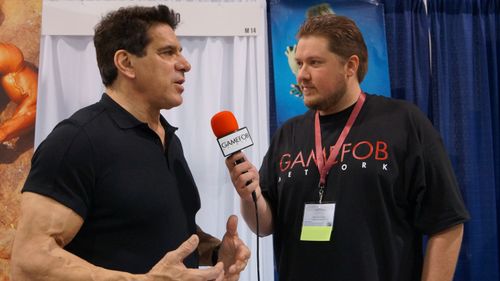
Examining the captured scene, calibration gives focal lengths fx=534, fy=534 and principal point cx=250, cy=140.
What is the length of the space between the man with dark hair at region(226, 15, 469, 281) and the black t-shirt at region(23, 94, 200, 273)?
32cm

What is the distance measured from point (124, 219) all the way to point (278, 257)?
2.90 ft

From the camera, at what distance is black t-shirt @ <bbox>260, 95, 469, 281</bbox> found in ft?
6.35

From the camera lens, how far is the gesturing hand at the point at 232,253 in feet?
5.64

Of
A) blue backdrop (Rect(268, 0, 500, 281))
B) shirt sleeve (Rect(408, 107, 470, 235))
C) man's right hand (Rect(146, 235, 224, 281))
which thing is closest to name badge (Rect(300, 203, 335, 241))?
shirt sleeve (Rect(408, 107, 470, 235))

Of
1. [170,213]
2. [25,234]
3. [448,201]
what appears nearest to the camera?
[25,234]

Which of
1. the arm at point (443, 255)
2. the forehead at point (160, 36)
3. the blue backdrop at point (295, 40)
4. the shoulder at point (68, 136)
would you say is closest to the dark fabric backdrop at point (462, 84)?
the blue backdrop at point (295, 40)

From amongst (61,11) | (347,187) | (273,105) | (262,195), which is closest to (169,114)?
(273,105)

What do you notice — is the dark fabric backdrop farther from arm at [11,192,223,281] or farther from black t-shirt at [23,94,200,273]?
arm at [11,192,223,281]

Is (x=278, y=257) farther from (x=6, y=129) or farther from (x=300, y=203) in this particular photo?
(x=6, y=129)

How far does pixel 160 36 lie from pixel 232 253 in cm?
75

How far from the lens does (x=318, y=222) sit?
1.98 meters

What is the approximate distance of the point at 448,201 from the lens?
1923 millimetres

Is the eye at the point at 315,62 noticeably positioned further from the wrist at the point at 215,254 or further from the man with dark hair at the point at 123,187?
the wrist at the point at 215,254

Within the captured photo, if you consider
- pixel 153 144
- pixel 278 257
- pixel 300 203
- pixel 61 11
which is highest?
pixel 61 11
